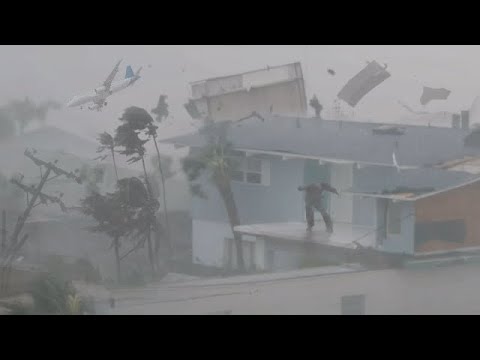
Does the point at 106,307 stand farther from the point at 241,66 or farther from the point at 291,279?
the point at 241,66

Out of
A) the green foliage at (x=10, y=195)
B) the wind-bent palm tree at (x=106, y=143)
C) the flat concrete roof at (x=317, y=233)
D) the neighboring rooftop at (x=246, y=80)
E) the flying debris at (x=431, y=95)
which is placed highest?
the neighboring rooftop at (x=246, y=80)

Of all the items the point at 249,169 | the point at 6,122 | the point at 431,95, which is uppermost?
the point at 431,95

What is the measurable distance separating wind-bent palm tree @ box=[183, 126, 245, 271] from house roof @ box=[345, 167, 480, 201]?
69 cm

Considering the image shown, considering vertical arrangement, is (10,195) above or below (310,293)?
above

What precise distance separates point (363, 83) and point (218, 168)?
95cm

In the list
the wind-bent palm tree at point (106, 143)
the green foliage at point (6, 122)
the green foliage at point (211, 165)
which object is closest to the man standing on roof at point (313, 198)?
the green foliage at point (211, 165)

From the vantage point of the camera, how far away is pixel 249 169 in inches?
193

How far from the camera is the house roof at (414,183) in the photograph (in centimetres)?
479

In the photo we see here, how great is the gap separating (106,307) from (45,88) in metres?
1.28

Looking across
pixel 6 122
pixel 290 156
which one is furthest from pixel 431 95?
pixel 6 122

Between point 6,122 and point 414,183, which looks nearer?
point 414,183

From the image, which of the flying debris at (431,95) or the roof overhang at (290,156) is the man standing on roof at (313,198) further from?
the flying debris at (431,95)

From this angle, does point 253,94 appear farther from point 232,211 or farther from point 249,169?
point 232,211

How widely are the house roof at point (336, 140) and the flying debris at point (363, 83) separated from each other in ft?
0.47
